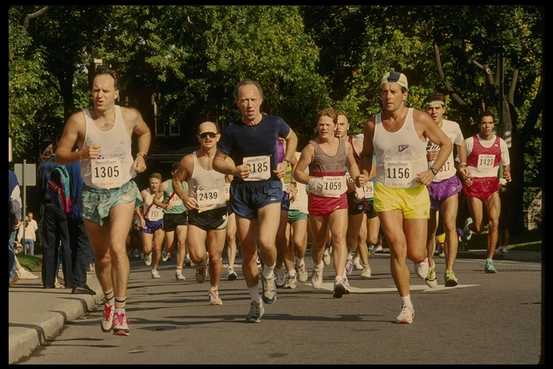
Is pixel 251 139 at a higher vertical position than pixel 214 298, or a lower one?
higher

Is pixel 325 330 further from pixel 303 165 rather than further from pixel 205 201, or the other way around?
pixel 205 201

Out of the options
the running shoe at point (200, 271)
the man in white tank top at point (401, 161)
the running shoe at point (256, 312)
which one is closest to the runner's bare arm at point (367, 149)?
the man in white tank top at point (401, 161)

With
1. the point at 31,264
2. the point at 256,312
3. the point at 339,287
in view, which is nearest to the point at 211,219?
the point at 339,287

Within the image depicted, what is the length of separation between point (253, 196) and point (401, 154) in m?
1.34

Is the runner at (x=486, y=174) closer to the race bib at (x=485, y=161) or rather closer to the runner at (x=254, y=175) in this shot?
the race bib at (x=485, y=161)

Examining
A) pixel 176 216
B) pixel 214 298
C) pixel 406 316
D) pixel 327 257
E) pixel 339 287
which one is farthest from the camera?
pixel 327 257

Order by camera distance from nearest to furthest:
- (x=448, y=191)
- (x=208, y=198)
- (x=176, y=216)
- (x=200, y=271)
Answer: (x=208, y=198), (x=448, y=191), (x=200, y=271), (x=176, y=216)

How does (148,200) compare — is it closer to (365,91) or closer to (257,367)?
(257,367)

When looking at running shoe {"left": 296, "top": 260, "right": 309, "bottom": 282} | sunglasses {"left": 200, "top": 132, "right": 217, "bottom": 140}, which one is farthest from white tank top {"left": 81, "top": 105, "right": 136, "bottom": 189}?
running shoe {"left": 296, "top": 260, "right": 309, "bottom": 282}

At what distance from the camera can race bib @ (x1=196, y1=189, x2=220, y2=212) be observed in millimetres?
16031

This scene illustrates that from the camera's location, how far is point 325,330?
1180cm

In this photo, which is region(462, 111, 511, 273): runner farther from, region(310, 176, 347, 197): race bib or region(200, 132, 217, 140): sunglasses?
region(200, 132, 217, 140): sunglasses

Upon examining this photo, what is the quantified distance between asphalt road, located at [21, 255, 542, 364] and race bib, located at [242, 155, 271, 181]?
4.19ft

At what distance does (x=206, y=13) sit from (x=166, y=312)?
1738 inches
